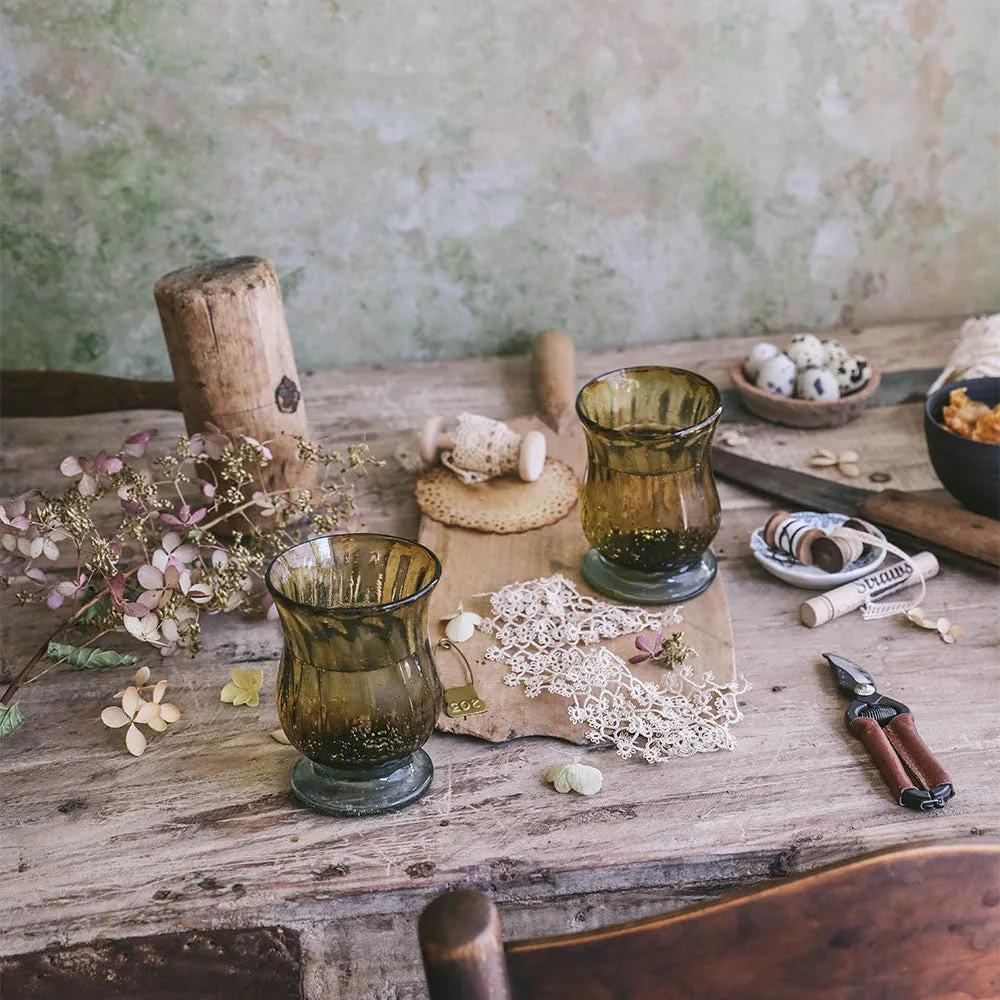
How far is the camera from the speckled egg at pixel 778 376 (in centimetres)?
147

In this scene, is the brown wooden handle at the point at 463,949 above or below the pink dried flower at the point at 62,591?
above

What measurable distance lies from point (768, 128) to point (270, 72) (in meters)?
0.74

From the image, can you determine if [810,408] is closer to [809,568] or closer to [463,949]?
[809,568]

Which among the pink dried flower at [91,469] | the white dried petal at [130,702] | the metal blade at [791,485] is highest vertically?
the pink dried flower at [91,469]

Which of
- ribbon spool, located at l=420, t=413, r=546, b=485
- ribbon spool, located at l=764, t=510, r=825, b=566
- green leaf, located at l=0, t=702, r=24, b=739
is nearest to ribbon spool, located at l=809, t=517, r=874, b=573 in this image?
ribbon spool, located at l=764, t=510, r=825, b=566

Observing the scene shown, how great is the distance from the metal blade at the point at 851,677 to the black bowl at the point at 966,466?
0.28 m

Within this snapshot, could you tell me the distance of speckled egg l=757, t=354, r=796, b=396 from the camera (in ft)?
4.81

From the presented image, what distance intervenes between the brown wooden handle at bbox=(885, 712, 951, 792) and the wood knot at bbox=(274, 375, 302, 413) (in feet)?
2.33

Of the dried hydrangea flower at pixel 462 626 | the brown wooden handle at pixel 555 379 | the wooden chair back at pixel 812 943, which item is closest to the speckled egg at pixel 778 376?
the brown wooden handle at pixel 555 379

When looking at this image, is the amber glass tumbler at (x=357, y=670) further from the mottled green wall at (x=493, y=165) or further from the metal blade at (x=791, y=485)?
the mottled green wall at (x=493, y=165)

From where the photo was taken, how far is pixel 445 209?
164cm

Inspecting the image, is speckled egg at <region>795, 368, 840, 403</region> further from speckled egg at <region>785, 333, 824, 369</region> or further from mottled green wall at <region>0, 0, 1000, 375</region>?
mottled green wall at <region>0, 0, 1000, 375</region>

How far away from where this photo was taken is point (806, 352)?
1480 millimetres

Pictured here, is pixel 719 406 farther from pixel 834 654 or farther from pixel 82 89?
pixel 82 89
